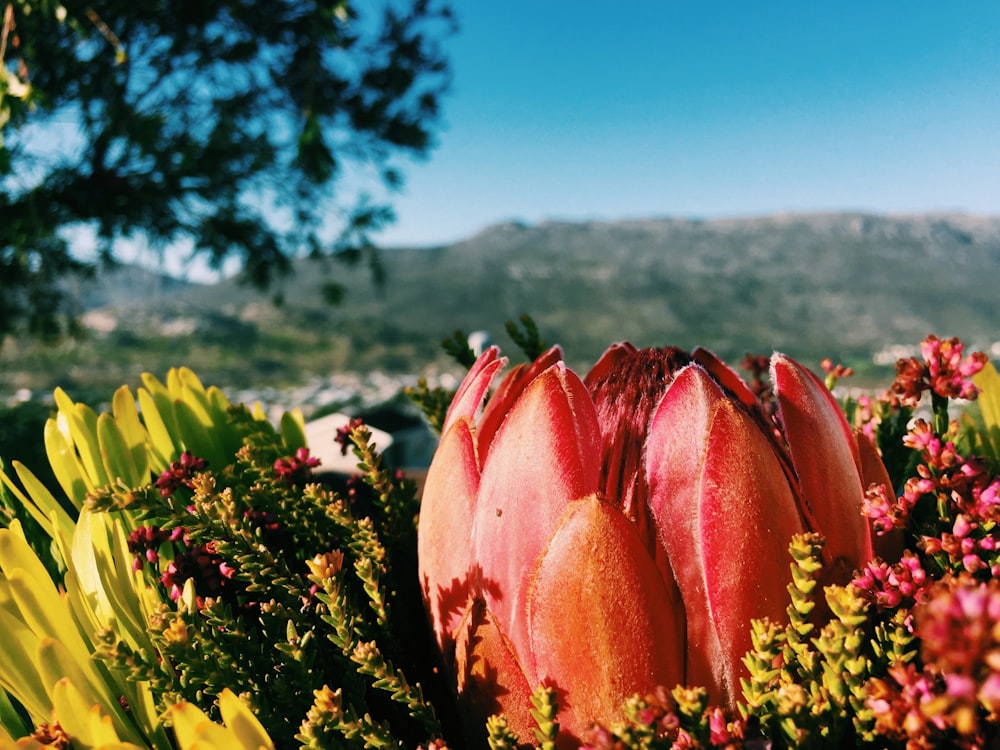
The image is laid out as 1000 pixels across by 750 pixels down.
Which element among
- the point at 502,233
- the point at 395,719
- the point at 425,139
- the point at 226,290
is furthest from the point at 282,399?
the point at 502,233

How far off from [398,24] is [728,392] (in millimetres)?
4614

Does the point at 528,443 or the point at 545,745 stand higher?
the point at 528,443

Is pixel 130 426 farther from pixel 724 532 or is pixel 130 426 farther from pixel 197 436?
pixel 724 532

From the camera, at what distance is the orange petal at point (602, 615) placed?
36cm

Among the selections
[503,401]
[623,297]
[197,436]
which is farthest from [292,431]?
[623,297]

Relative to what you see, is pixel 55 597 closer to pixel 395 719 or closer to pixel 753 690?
pixel 395 719

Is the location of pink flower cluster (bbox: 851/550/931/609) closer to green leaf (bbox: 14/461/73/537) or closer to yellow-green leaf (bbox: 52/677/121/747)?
yellow-green leaf (bbox: 52/677/121/747)

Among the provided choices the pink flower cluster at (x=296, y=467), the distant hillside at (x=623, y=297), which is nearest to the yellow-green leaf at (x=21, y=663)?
the pink flower cluster at (x=296, y=467)

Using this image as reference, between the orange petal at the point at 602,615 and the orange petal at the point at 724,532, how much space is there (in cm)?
2

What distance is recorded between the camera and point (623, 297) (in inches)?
960

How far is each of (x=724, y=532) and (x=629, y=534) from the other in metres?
0.05

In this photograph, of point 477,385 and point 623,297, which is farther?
point 623,297

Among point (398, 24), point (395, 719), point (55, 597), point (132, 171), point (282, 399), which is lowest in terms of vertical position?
point (282, 399)

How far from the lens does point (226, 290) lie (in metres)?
25.7
